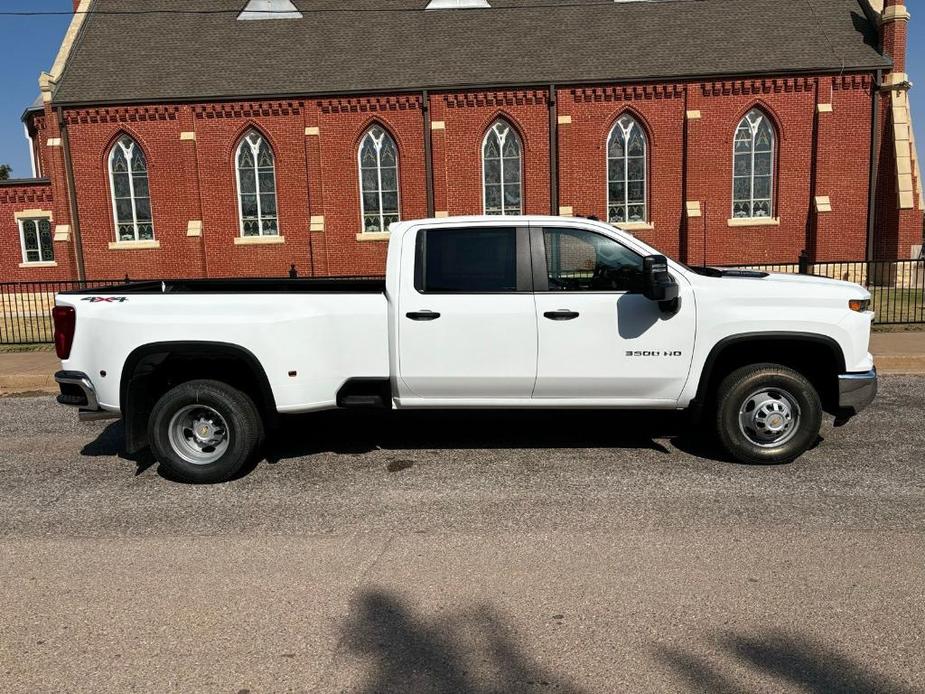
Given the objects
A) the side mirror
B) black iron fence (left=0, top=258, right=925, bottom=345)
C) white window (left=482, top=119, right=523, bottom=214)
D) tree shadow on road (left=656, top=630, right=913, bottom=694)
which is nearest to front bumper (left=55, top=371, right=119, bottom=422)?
the side mirror

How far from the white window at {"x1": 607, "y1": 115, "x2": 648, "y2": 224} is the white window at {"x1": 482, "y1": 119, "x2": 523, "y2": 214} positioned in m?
3.10

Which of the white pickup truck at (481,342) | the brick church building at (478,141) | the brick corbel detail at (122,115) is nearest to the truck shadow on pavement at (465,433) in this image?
the white pickup truck at (481,342)

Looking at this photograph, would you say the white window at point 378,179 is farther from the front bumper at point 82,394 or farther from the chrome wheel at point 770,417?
the chrome wheel at point 770,417

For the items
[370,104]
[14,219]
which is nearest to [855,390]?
[370,104]

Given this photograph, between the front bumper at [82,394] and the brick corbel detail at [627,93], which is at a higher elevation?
the brick corbel detail at [627,93]

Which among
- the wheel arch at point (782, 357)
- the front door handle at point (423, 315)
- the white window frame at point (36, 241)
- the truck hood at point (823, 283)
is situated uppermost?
the white window frame at point (36, 241)

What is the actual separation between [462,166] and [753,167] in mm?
9759

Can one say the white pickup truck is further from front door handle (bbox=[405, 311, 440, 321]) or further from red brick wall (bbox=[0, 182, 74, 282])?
red brick wall (bbox=[0, 182, 74, 282])

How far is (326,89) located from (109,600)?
21.9 metres

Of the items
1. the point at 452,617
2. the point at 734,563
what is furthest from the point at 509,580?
the point at 734,563

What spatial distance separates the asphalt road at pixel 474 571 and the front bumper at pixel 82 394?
1.88ft

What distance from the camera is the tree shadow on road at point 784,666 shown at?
275 cm

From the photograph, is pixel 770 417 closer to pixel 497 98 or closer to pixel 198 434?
pixel 198 434

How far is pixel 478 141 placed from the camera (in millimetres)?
23188
